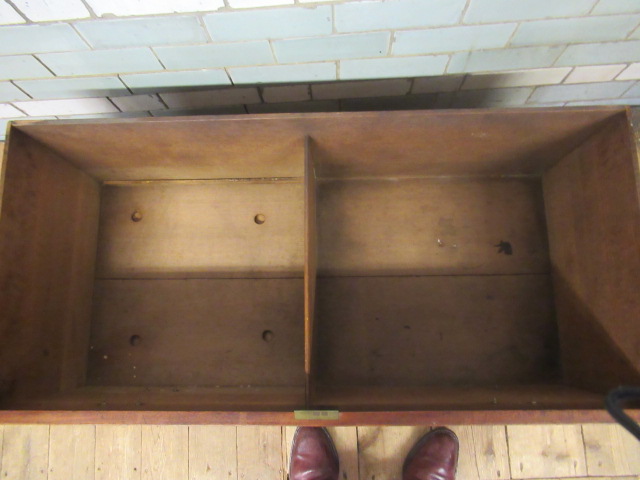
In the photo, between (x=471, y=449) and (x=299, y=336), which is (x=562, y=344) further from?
(x=299, y=336)

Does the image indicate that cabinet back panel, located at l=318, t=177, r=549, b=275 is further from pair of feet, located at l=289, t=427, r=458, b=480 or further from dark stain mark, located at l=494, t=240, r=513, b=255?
pair of feet, located at l=289, t=427, r=458, b=480

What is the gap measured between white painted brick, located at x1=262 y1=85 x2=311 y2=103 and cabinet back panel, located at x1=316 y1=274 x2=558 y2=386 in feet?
2.09

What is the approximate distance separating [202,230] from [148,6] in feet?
2.25

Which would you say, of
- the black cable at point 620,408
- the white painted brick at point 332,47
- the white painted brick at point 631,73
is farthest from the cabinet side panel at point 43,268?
the white painted brick at point 631,73

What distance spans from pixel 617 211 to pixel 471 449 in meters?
1.01

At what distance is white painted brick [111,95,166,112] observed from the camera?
1.21 meters

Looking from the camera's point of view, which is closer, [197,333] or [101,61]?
[101,61]

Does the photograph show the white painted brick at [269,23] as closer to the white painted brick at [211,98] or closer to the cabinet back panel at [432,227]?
the white painted brick at [211,98]

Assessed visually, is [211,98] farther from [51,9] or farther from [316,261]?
[316,261]

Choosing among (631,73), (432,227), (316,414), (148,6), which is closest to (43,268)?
(148,6)

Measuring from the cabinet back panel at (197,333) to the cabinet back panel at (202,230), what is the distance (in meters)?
0.05

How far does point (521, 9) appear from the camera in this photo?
0.92 meters

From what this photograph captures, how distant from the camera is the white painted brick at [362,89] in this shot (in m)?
1.17

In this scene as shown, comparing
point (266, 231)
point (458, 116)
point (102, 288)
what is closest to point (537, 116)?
point (458, 116)
